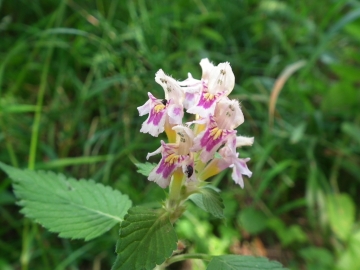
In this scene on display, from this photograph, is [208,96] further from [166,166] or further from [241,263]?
[241,263]

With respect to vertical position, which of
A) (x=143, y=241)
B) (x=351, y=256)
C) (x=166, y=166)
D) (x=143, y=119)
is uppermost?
(x=143, y=119)

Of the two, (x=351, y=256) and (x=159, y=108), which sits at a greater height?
(x=159, y=108)

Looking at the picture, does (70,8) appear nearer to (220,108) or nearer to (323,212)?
(323,212)

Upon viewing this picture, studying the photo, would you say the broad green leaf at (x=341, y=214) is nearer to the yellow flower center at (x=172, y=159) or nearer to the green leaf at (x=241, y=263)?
the green leaf at (x=241, y=263)

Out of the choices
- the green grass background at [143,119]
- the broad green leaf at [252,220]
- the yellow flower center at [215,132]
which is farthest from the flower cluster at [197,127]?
the broad green leaf at [252,220]

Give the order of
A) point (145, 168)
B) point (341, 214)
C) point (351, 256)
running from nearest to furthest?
point (145, 168)
point (351, 256)
point (341, 214)

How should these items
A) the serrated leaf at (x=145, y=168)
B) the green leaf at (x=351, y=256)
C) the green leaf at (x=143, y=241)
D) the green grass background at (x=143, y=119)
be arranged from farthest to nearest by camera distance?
the green grass background at (x=143, y=119)
the green leaf at (x=351, y=256)
the serrated leaf at (x=145, y=168)
the green leaf at (x=143, y=241)

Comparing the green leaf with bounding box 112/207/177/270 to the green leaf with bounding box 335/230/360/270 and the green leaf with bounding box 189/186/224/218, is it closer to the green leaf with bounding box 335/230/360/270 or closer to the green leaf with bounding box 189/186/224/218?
the green leaf with bounding box 189/186/224/218

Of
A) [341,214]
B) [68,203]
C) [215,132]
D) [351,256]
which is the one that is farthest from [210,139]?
[341,214]
